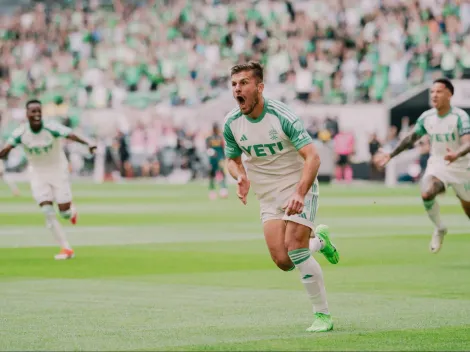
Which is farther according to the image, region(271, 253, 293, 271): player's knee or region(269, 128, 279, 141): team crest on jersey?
region(271, 253, 293, 271): player's knee

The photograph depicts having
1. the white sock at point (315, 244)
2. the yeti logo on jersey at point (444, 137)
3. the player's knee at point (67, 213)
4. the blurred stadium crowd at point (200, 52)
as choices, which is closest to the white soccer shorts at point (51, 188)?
the player's knee at point (67, 213)

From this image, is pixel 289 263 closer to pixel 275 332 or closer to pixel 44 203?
pixel 275 332

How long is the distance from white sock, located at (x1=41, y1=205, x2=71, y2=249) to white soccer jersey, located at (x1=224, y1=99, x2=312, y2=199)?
7.23 metres

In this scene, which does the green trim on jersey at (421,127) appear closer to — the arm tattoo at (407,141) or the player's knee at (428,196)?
the arm tattoo at (407,141)

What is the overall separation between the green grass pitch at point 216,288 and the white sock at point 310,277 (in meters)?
0.32

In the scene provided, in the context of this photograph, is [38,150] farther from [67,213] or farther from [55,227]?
[55,227]

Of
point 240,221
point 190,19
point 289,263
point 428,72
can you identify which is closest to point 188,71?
point 190,19

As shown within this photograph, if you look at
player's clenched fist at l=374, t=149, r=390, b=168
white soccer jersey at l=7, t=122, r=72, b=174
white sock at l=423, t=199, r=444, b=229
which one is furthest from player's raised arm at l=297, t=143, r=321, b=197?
white soccer jersey at l=7, t=122, r=72, b=174

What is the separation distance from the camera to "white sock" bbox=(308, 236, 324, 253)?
1046 cm

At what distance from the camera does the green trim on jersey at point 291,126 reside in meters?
9.52

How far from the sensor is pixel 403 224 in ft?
77.2

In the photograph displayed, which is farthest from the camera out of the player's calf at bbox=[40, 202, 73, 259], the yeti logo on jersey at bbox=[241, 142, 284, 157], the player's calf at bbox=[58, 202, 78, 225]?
the player's calf at bbox=[58, 202, 78, 225]

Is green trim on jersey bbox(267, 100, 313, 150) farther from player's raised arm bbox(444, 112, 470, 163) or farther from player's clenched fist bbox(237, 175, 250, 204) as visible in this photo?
player's raised arm bbox(444, 112, 470, 163)

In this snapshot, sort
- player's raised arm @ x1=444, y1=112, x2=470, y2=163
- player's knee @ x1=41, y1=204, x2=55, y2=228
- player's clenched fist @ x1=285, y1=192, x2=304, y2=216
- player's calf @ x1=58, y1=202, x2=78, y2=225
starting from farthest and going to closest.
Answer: player's calf @ x1=58, y1=202, x2=78, y2=225 → player's knee @ x1=41, y1=204, x2=55, y2=228 → player's raised arm @ x1=444, y1=112, x2=470, y2=163 → player's clenched fist @ x1=285, y1=192, x2=304, y2=216
